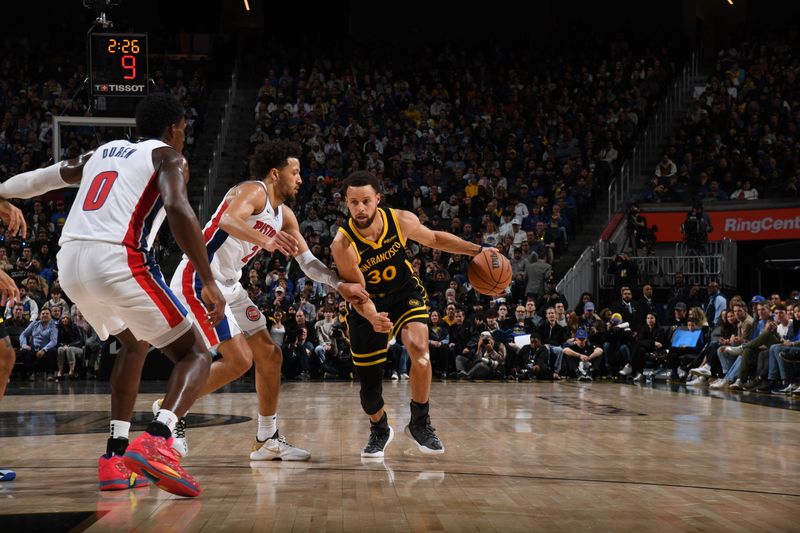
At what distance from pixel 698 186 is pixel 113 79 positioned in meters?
11.0

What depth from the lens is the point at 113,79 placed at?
11844 millimetres

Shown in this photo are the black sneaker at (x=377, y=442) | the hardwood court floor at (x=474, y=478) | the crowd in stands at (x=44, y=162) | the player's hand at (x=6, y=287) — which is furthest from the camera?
the crowd in stands at (x=44, y=162)

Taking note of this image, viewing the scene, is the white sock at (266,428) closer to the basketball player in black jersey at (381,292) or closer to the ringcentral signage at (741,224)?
the basketball player in black jersey at (381,292)

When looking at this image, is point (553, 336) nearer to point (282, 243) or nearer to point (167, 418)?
point (282, 243)

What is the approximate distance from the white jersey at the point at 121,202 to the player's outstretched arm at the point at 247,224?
0.84 m

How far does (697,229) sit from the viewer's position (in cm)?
1614

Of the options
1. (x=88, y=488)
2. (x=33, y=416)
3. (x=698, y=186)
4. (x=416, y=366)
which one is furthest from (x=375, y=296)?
(x=698, y=186)

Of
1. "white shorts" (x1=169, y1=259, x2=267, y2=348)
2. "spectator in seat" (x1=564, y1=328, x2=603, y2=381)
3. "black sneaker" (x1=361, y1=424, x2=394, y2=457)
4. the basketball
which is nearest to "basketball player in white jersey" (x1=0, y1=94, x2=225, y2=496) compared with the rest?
"white shorts" (x1=169, y1=259, x2=267, y2=348)

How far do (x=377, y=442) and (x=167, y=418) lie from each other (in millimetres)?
1865

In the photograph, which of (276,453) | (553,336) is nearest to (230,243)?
(276,453)

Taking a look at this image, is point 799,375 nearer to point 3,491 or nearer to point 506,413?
point 506,413

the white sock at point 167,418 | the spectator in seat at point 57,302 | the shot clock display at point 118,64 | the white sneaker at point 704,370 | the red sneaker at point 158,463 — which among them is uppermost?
the shot clock display at point 118,64

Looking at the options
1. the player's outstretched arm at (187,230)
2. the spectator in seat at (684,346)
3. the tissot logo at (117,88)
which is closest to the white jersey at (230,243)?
the player's outstretched arm at (187,230)

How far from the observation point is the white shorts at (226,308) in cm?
503
